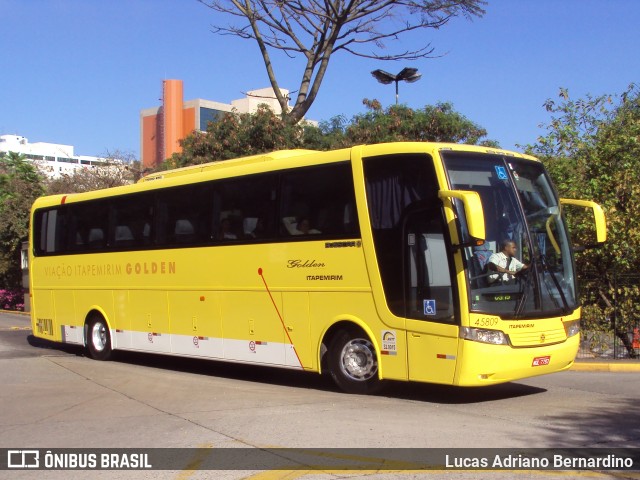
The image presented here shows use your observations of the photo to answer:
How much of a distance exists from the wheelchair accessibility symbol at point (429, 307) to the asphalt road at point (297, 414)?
1228 millimetres

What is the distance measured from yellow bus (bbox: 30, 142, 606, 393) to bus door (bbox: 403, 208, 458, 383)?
0.7 inches

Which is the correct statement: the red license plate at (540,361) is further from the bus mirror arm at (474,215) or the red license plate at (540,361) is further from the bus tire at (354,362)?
the bus tire at (354,362)

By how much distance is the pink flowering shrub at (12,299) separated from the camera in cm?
3369

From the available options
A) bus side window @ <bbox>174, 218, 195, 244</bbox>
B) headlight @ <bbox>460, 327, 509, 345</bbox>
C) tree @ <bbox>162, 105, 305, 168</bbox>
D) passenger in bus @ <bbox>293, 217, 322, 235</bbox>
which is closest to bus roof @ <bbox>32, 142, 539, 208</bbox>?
bus side window @ <bbox>174, 218, 195, 244</bbox>

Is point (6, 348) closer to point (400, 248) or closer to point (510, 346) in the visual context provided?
point (400, 248)

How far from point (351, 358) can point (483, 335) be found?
7.29 feet

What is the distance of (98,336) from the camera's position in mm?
15828

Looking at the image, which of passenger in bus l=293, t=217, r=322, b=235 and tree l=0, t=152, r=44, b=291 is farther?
tree l=0, t=152, r=44, b=291

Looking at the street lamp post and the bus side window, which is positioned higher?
the street lamp post

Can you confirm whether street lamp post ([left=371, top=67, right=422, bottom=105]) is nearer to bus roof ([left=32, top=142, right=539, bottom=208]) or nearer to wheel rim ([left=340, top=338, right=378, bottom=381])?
bus roof ([left=32, top=142, right=539, bottom=208])

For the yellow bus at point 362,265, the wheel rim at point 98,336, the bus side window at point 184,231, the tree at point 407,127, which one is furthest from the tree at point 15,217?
the bus side window at point 184,231

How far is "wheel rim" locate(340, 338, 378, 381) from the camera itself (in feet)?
33.5

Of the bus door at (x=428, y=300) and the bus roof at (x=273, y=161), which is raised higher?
the bus roof at (x=273, y=161)

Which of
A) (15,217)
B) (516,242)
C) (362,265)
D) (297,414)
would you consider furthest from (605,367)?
(15,217)
